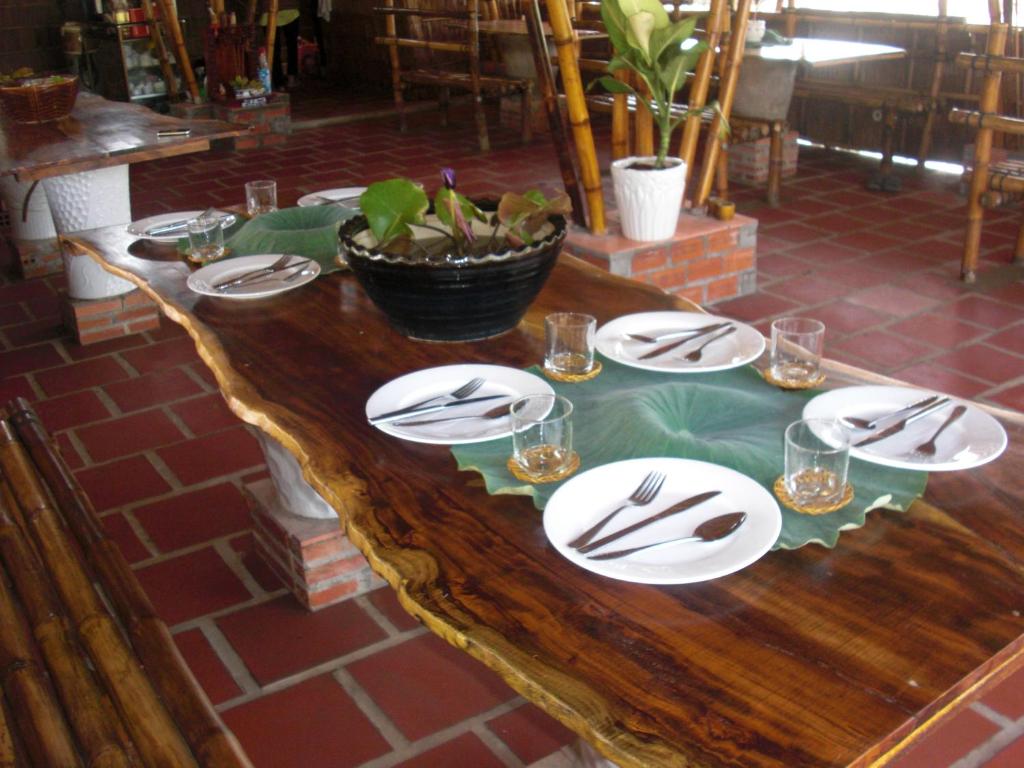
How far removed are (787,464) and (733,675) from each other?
0.31 m

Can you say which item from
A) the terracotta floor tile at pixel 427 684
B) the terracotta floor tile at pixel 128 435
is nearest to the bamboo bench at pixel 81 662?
the terracotta floor tile at pixel 427 684

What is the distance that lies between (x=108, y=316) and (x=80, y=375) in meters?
0.31

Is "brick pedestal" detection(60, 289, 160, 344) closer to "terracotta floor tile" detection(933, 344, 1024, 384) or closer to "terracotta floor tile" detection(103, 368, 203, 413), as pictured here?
"terracotta floor tile" detection(103, 368, 203, 413)

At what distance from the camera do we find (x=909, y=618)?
96 centimetres

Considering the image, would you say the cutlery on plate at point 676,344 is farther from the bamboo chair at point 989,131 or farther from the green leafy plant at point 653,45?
the bamboo chair at point 989,131

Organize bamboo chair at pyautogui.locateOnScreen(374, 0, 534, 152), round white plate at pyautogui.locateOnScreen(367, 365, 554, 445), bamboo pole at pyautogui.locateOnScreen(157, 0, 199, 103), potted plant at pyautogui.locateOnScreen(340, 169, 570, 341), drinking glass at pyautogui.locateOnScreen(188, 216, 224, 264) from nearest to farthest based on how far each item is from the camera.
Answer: round white plate at pyautogui.locateOnScreen(367, 365, 554, 445) → potted plant at pyautogui.locateOnScreen(340, 169, 570, 341) → drinking glass at pyautogui.locateOnScreen(188, 216, 224, 264) → bamboo chair at pyautogui.locateOnScreen(374, 0, 534, 152) → bamboo pole at pyautogui.locateOnScreen(157, 0, 199, 103)

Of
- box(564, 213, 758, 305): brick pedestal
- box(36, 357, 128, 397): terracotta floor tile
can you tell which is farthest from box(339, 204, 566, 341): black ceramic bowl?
box(36, 357, 128, 397): terracotta floor tile

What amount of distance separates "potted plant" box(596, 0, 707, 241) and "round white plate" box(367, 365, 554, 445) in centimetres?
158

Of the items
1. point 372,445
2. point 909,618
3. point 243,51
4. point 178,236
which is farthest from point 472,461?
point 243,51

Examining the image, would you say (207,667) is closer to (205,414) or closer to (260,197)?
(260,197)

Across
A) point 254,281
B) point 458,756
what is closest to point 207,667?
point 458,756

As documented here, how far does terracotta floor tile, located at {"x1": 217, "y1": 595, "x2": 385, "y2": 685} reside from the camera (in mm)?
1954

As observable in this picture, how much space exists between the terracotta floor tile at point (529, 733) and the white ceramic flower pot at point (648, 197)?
5.47ft

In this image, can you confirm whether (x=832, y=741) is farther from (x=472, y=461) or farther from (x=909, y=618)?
(x=472, y=461)
